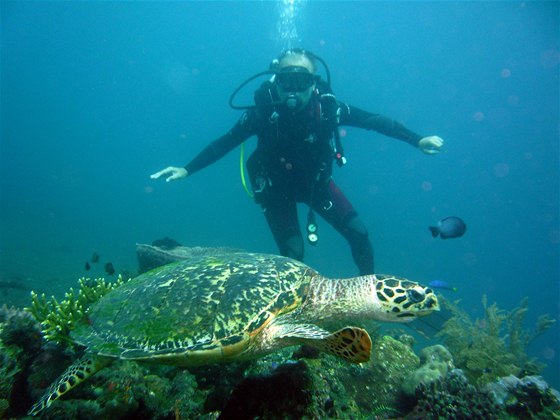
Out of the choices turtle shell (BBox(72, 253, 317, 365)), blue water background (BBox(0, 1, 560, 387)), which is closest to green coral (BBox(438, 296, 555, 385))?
turtle shell (BBox(72, 253, 317, 365))

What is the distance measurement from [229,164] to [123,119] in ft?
249

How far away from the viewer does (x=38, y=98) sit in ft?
438

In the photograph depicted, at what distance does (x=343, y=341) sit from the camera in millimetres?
2178

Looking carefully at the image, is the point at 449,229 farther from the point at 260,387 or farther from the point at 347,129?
the point at 347,129

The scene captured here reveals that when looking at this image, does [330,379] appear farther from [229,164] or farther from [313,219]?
[229,164]

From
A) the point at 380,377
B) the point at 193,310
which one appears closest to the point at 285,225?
the point at 380,377

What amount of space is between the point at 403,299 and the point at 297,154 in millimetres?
4368

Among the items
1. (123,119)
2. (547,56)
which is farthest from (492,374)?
(123,119)

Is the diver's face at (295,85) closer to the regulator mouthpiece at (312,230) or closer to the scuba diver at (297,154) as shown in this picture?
the scuba diver at (297,154)

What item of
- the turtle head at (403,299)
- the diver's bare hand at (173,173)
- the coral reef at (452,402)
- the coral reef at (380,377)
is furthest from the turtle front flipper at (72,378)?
the diver's bare hand at (173,173)

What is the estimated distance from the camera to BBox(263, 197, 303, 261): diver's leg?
21.6ft

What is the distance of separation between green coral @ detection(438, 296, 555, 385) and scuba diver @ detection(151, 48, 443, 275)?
2.17 meters

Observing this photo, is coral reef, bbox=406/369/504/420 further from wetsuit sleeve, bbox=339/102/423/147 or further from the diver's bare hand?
the diver's bare hand

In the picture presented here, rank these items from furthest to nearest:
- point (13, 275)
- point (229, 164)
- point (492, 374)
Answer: point (229, 164) < point (13, 275) < point (492, 374)
